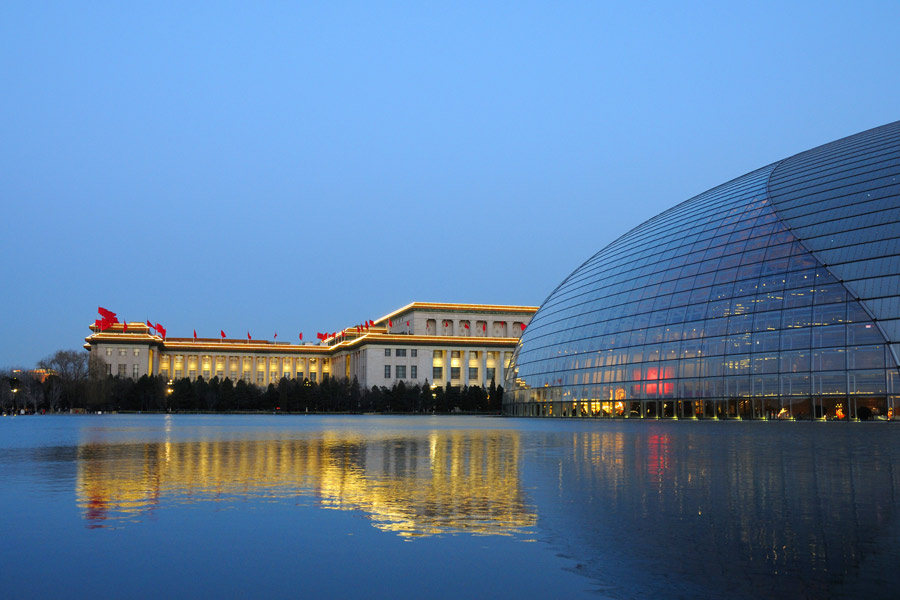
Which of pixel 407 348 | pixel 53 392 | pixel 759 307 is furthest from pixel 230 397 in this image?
pixel 759 307

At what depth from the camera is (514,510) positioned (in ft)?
36.6

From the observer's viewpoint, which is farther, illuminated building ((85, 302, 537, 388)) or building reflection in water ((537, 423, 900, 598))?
illuminated building ((85, 302, 537, 388))

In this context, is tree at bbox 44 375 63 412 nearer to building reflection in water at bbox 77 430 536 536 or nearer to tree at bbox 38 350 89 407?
tree at bbox 38 350 89 407

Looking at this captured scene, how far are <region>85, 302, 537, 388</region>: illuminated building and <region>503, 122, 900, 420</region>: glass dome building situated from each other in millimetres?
96228

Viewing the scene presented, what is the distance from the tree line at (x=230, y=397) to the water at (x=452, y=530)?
375 feet

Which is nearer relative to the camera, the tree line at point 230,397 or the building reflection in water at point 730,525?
the building reflection in water at point 730,525

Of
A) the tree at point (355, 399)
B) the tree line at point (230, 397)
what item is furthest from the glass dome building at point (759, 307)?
the tree at point (355, 399)

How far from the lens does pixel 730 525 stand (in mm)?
9812

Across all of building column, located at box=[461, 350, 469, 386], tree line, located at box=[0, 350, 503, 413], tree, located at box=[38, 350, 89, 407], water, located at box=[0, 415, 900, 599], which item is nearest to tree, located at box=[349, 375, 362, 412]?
tree line, located at box=[0, 350, 503, 413]

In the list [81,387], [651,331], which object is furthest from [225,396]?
[651,331]

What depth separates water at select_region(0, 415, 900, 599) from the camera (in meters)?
6.97

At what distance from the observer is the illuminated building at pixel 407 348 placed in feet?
538

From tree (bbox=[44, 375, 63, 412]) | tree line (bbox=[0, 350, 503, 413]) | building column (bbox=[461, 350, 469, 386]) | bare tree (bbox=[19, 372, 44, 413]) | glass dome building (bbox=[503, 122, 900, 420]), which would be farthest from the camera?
building column (bbox=[461, 350, 469, 386])

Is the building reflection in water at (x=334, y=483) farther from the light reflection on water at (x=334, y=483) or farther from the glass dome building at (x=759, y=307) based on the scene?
the glass dome building at (x=759, y=307)
